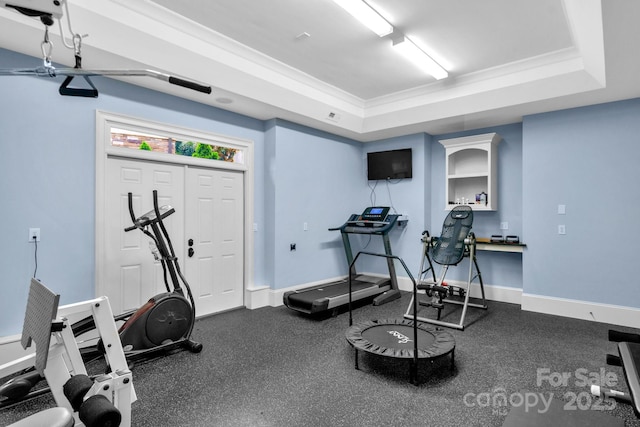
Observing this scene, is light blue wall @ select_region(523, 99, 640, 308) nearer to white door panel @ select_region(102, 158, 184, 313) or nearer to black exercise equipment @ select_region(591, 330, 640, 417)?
black exercise equipment @ select_region(591, 330, 640, 417)

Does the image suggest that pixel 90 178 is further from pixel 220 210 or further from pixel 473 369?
pixel 473 369

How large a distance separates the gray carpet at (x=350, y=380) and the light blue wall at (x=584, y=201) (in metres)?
0.68

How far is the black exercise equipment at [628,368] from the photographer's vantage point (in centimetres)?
147

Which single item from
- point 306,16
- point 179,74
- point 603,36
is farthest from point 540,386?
point 179,74

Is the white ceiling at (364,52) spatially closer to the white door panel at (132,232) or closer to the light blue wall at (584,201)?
the light blue wall at (584,201)

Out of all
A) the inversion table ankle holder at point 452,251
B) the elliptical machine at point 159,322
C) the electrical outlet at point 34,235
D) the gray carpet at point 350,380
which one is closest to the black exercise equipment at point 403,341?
the gray carpet at point 350,380

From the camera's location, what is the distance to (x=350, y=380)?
9.34ft

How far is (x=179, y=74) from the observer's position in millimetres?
3574

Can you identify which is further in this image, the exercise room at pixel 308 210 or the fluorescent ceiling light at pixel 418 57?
the fluorescent ceiling light at pixel 418 57

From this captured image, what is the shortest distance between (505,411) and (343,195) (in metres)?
4.41

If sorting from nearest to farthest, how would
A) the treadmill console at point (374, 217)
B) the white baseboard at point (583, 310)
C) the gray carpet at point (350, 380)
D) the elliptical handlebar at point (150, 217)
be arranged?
the gray carpet at point (350, 380) < the elliptical handlebar at point (150, 217) < the white baseboard at point (583, 310) < the treadmill console at point (374, 217)

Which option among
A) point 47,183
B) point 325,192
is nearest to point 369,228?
point 325,192

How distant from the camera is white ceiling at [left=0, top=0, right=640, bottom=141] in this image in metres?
3.05

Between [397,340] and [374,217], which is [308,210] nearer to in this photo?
[374,217]
